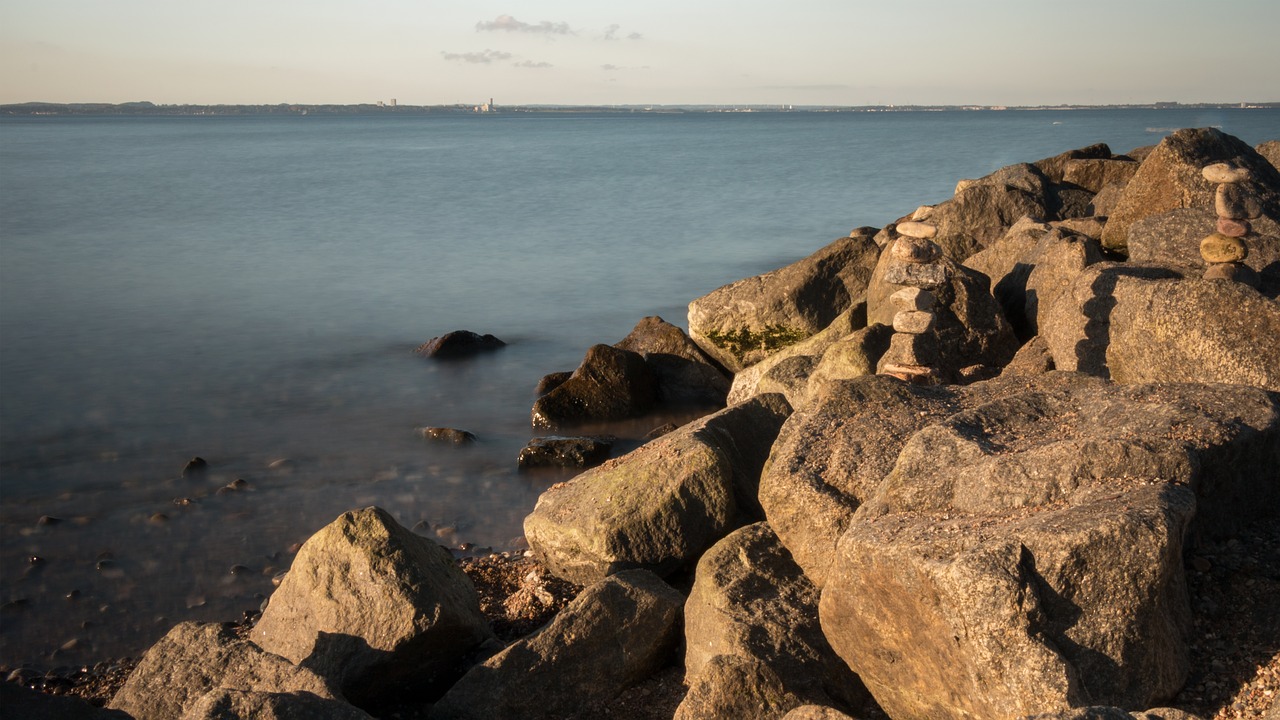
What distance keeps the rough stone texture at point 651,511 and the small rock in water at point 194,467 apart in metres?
5.48

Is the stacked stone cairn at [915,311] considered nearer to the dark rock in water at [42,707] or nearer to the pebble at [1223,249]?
the pebble at [1223,249]

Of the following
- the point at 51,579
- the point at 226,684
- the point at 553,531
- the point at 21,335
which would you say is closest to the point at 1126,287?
the point at 553,531

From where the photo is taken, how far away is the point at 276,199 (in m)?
40.8

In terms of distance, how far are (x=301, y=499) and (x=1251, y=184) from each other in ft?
33.2

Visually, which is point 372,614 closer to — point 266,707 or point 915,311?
point 266,707

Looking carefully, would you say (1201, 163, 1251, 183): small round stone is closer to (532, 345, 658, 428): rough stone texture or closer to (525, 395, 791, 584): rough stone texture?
(525, 395, 791, 584): rough stone texture

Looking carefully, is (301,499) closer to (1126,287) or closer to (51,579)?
(51,579)

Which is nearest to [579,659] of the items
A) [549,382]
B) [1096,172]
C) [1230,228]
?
[1230,228]

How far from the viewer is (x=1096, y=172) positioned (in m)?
16.7

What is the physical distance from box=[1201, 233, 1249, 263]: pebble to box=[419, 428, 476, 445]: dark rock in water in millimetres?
7827

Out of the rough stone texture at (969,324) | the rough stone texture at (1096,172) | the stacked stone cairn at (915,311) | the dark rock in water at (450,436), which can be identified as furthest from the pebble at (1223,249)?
the rough stone texture at (1096,172)

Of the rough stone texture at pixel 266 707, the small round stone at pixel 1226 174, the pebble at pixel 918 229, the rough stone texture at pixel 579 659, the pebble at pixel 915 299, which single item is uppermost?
the small round stone at pixel 1226 174

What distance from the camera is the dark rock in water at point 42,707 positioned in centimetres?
455

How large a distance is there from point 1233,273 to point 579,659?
6394 millimetres
